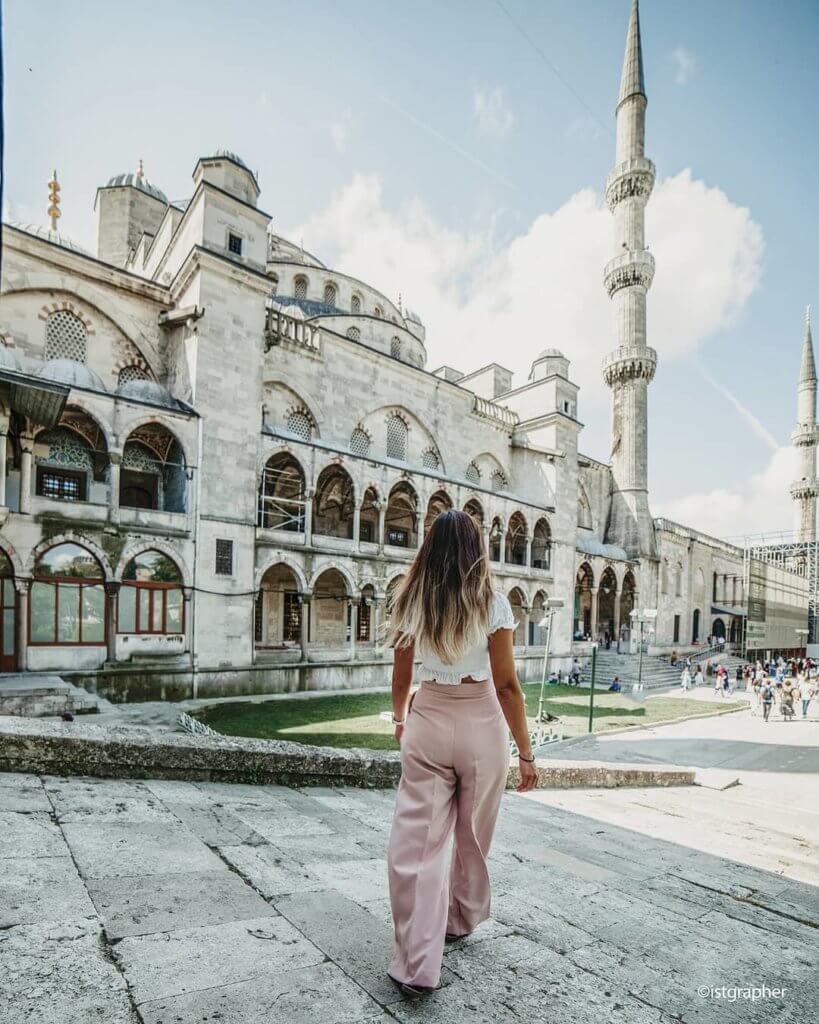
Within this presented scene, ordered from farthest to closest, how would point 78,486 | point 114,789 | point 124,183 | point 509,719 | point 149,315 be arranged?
point 124,183 < point 149,315 < point 78,486 < point 114,789 < point 509,719

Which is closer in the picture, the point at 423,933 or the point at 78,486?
the point at 423,933

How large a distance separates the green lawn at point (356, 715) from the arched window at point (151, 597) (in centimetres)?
291

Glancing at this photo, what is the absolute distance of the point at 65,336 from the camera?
56.0 ft

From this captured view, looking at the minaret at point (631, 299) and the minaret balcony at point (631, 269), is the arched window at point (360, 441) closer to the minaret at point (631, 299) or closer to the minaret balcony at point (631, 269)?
the minaret at point (631, 299)

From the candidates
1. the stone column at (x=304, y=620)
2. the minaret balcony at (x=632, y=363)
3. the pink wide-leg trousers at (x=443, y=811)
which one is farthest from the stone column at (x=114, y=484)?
the minaret balcony at (x=632, y=363)

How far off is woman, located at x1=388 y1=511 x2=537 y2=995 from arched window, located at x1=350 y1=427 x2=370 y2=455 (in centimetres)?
2235

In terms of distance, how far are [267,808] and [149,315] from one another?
18627mm

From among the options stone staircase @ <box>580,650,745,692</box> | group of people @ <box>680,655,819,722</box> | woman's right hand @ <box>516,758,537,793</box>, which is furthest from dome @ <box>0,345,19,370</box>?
stone staircase @ <box>580,650,745,692</box>

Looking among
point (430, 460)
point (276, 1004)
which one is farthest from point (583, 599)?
point (276, 1004)

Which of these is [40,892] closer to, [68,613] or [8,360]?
[68,613]

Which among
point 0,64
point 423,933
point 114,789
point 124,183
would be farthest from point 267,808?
point 124,183

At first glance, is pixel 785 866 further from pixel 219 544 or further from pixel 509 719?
pixel 219 544

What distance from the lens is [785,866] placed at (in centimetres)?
461

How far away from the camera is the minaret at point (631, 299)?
3484 cm
